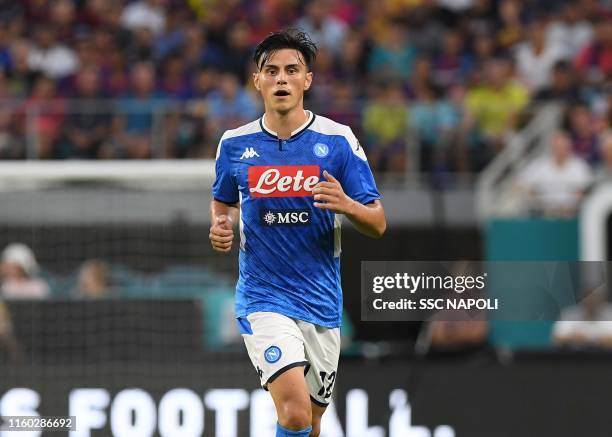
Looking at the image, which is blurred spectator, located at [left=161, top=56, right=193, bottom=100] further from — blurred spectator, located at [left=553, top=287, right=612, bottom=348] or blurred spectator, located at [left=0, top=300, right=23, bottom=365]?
blurred spectator, located at [left=553, top=287, right=612, bottom=348]

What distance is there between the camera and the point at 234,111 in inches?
485

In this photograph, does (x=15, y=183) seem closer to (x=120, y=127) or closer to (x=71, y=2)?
(x=120, y=127)

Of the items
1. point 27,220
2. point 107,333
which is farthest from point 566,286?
point 27,220

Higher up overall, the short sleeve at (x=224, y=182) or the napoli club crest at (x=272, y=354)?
the short sleeve at (x=224, y=182)

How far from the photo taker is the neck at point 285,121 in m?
6.33

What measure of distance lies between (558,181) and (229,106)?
10.7 feet

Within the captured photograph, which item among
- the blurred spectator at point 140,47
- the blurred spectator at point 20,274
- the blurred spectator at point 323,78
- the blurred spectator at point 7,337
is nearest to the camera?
the blurred spectator at point 7,337

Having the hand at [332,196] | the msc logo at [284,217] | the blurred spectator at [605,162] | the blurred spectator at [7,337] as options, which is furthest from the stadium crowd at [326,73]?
the hand at [332,196]

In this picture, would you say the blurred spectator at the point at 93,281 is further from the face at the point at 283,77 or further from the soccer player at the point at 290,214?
the face at the point at 283,77

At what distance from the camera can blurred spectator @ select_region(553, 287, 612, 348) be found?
27.8 feet

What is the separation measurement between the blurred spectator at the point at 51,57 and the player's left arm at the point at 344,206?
877cm

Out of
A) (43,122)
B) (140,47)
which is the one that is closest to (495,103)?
(140,47)

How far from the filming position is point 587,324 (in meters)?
8.88

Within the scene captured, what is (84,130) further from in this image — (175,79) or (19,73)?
(19,73)
